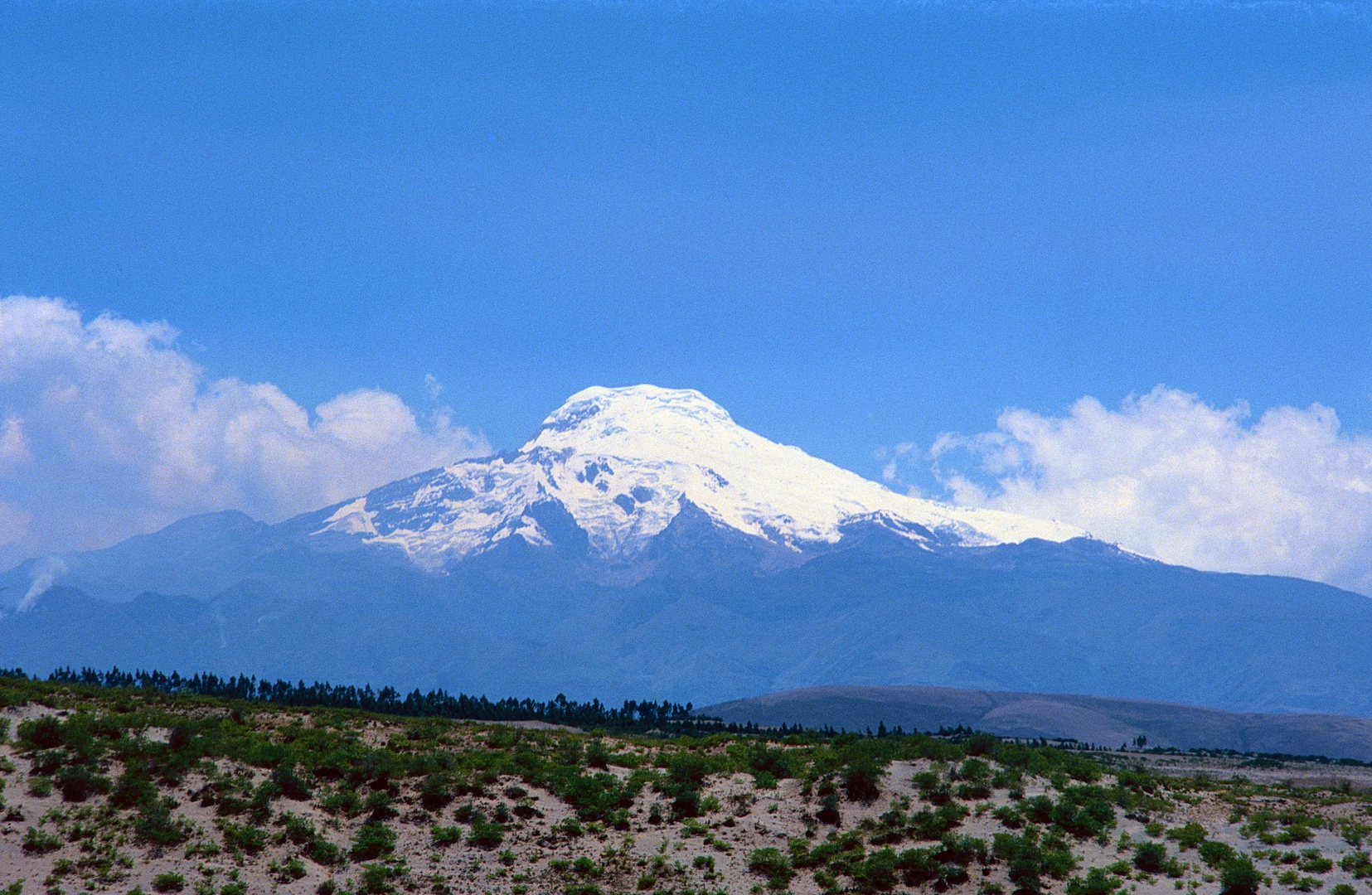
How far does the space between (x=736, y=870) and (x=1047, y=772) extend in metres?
19.0

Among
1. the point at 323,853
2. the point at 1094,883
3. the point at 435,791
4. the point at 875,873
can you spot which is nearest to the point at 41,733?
the point at 323,853

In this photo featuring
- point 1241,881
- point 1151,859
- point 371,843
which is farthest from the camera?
point 371,843

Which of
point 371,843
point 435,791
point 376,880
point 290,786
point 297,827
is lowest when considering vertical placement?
point 376,880

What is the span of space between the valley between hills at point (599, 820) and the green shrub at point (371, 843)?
0.12 metres

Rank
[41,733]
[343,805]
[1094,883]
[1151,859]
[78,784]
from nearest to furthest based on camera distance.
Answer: [1094,883]
[1151,859]
[78,784]
[343,805]
[41,733]

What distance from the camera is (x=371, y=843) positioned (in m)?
50.6

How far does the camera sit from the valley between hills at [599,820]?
47.6 m

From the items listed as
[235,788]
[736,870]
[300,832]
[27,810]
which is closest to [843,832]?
[736,870]

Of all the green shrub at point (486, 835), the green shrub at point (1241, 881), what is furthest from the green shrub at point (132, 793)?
the green shrub at point (1241, 881)

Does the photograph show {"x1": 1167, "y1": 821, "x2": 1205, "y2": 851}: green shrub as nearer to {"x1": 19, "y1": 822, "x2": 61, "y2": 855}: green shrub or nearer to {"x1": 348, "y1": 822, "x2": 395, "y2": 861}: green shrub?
{"x1": 348, "y1": 822, "x2": 395, "y2": 861}: green shrub

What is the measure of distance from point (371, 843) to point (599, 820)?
979cm

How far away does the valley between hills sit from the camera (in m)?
47.6

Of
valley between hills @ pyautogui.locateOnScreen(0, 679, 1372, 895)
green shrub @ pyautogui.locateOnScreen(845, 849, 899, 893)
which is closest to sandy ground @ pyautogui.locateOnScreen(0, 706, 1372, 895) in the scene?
valley between hills @ pyautogui.locateOnScreen(0, 679, 1372, 895)

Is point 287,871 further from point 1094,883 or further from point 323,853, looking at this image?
point 1094,883
